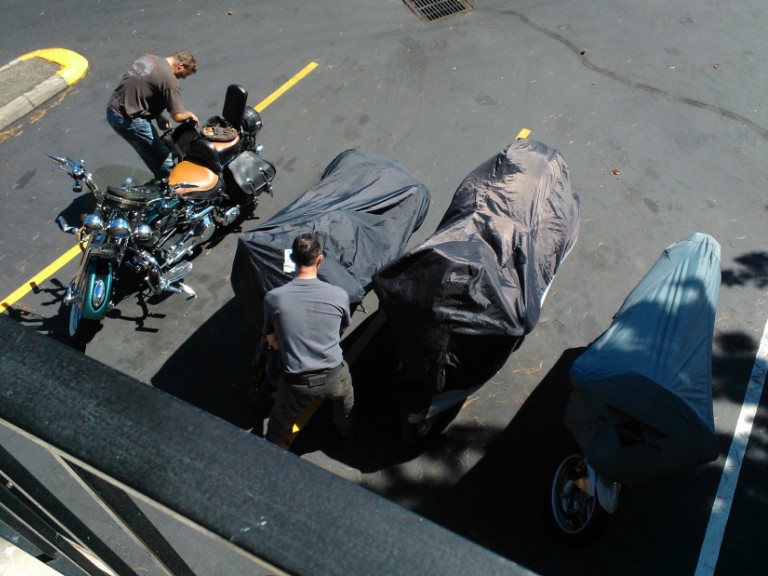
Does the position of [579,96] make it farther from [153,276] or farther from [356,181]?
[153,276]

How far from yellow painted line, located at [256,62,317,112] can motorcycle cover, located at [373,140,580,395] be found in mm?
4674

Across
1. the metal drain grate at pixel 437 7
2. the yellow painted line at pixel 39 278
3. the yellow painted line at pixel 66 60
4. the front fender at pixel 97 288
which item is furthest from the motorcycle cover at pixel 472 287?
the yellow painted line at pixel 66 60

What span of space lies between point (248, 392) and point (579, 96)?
6842 mm

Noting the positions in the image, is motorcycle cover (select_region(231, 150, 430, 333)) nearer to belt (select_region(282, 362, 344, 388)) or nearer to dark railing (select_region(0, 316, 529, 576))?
belt (select_region(282, 362, 344, 388))

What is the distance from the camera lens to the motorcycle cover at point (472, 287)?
15.4ft

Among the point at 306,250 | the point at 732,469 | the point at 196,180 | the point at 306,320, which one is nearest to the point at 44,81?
the point at 196,180

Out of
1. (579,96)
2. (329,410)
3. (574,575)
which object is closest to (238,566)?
(329,410)

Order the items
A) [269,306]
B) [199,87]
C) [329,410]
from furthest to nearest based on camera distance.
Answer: [199,87], [329,410], [269,306]

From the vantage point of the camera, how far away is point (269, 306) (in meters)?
4.71

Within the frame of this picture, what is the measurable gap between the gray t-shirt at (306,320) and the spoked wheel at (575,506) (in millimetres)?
2171

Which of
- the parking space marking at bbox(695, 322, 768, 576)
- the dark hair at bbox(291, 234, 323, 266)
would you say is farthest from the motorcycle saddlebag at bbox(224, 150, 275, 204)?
the parking space marking at bbox(695, 322, 768, 576)

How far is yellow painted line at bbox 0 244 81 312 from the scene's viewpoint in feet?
22.0

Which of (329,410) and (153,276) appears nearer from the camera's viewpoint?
(329,410)

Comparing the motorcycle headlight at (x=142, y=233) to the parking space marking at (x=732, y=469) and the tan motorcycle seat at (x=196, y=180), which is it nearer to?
the tan motorcycle seat at (x=196, y=180)
